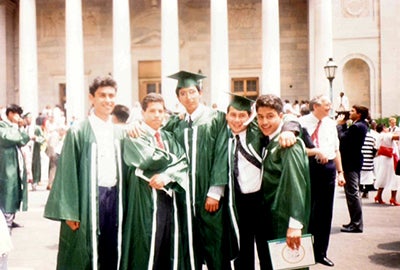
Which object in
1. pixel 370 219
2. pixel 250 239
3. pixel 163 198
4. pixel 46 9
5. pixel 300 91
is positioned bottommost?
pixel 370 219

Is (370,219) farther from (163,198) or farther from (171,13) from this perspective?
(171,13)

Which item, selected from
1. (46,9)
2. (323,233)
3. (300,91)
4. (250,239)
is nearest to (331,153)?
(323,233)

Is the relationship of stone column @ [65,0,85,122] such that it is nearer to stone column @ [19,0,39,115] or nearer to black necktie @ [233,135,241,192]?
stone column @ [19,0,39,115]

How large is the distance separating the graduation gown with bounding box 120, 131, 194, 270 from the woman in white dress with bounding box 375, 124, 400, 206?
860 cm

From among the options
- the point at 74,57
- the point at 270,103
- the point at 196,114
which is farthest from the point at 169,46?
the point at 270,103

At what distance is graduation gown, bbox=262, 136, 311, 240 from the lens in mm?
4453

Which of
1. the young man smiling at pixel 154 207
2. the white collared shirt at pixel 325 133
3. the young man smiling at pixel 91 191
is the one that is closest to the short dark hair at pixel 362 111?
the white collared shirt at pixel 325 133

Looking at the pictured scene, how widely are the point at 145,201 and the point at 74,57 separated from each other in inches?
Result: 822

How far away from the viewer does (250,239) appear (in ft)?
17.0

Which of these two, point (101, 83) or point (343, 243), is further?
point (343, 243)

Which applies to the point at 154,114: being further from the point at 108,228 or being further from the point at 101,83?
the point at 108,228

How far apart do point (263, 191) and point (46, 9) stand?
27.8 m

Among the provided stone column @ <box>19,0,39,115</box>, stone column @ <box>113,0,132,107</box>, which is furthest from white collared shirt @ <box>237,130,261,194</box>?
stone column @ <box>19,0,39,115</box>

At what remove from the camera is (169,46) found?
2361 cm
